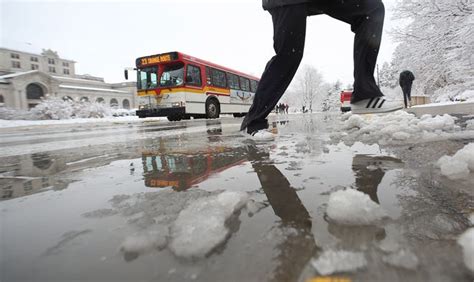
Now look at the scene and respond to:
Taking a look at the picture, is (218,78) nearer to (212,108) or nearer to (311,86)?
(212,108)

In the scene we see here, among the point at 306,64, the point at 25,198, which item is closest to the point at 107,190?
the point at 25,198

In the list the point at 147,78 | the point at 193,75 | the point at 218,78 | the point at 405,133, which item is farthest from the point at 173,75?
the point at 405,133

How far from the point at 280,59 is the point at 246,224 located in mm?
2015

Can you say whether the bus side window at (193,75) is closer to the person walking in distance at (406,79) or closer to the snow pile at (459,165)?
the person walking in distance at (406,79)

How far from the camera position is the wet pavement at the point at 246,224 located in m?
0.54

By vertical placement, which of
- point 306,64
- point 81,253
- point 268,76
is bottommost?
point 81,253

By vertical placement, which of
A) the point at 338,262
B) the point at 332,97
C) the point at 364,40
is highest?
the point at 332,97

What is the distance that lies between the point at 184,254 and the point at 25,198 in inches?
37.1

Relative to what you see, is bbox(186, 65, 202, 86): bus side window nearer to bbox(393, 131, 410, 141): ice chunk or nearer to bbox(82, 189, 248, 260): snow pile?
bbox(393, 131, 410, 141): ice chunk

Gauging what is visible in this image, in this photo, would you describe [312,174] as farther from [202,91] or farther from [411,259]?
[202,91]

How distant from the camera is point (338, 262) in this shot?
535 millimetres

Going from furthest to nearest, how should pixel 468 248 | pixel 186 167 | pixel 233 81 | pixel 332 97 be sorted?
1. pixel 332 97
2. pixel 233 81
3. pixel 186 167
4. pixel 468 248

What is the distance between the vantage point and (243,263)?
0.55 m

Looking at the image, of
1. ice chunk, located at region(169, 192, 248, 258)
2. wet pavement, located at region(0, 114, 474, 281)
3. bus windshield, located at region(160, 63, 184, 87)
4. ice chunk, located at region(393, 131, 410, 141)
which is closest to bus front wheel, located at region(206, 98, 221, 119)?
bus windshield, located at region(160, 63, 184, 87)
